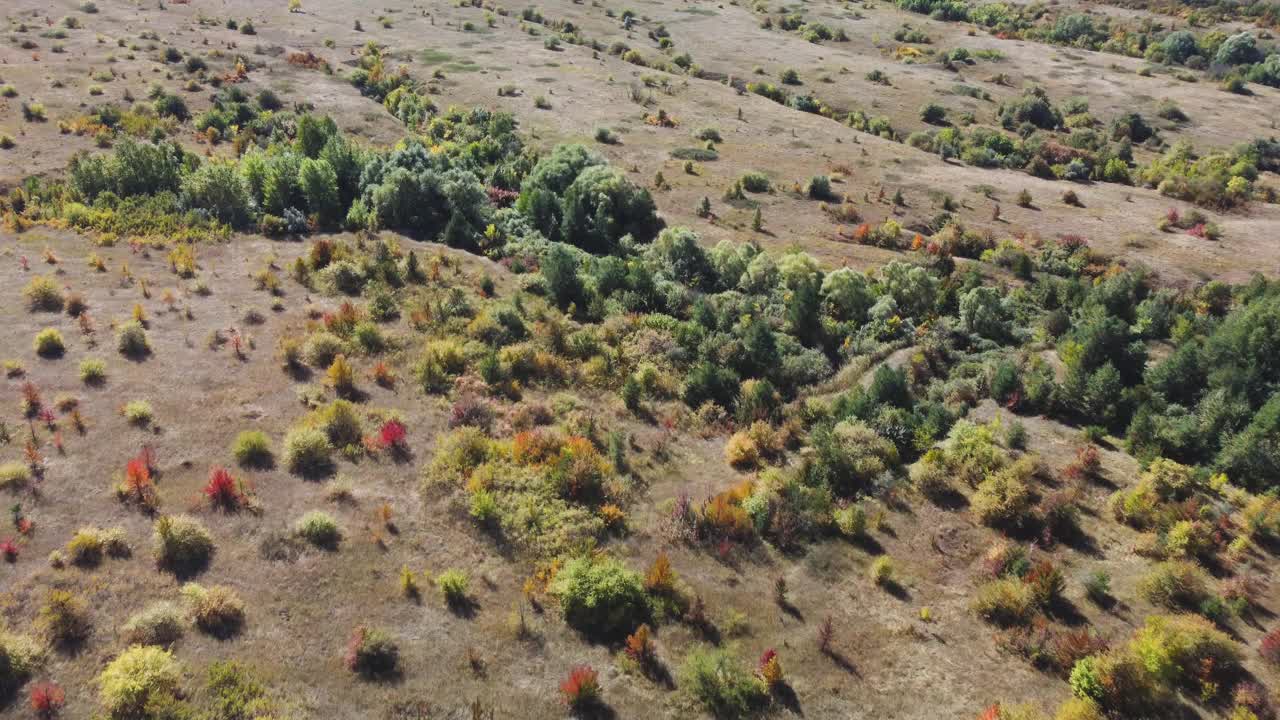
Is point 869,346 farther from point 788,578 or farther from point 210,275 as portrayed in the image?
point 210,275

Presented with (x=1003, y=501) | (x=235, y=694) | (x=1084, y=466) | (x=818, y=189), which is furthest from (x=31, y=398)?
(x=818, y=189)

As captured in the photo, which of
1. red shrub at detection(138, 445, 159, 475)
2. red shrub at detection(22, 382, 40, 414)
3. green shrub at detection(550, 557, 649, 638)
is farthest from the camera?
red shrub at detection(22, 382, 40, 414)

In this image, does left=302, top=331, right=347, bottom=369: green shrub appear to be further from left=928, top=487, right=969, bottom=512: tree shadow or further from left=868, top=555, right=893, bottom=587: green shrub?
left=928, top=487, right=969, bottom=512: tree shadow

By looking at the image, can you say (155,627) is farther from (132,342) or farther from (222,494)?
(132,342)

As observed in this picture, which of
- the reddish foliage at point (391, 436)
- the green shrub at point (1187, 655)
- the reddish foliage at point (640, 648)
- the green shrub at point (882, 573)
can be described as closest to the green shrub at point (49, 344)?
the reddish foliage at point (391, 436)

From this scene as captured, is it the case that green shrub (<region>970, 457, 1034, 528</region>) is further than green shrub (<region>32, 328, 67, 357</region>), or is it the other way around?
green shrub (<region>32, 328, 67, 357</region>)

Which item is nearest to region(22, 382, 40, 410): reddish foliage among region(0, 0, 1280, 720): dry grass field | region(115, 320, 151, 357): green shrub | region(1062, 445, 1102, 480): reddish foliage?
region(0, 0, 1280, 720): dry grass field
